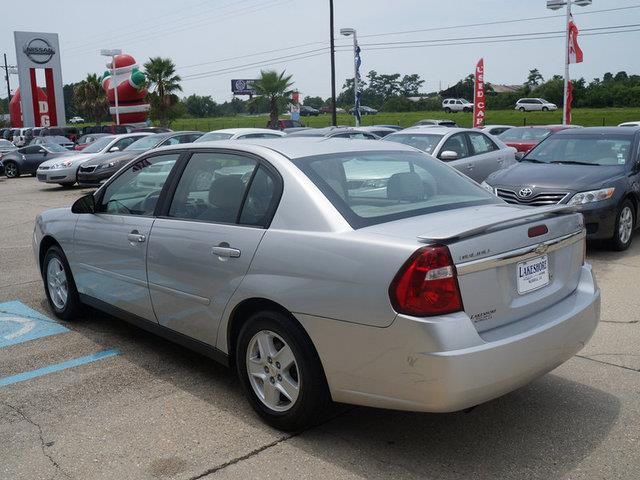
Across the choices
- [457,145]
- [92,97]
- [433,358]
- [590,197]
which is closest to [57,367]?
[433,358]

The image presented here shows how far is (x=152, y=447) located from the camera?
346 centimetres

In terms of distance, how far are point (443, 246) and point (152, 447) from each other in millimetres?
1862

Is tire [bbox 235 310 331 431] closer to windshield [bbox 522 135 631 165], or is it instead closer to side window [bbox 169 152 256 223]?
side window [bbox 169 152 256 223]

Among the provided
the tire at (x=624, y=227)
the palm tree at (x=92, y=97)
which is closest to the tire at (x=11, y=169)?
the tire at (x=624, y=227)

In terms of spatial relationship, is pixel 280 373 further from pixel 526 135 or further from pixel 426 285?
pixel 526 135

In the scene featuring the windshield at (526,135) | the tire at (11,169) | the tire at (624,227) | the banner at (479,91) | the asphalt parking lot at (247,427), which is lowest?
the asphalt parking lot at (247,427)

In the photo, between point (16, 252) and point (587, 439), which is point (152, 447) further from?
point (16, 252)

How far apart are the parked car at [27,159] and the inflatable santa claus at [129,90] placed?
23536 millimetres

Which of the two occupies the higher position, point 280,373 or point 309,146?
point 309,146

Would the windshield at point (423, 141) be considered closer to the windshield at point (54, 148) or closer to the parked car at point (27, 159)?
the parked car at point (27, 159)

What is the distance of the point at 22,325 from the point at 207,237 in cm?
272

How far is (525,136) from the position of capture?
19125mm

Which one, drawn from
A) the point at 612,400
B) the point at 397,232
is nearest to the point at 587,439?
the point at 612,400

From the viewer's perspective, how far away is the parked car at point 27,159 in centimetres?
2458
